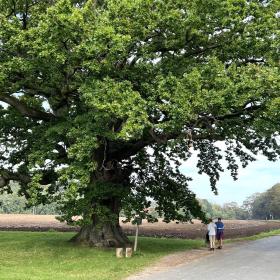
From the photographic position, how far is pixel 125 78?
71.2ft

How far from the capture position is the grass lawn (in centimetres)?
1702

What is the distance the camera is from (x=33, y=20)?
72.9 feet

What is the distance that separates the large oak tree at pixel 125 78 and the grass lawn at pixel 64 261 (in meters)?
1.81

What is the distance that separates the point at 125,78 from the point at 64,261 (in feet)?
29.5

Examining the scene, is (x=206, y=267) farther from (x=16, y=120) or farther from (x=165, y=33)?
(x=16, y=120)

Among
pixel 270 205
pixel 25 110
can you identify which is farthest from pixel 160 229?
pixel 270 205

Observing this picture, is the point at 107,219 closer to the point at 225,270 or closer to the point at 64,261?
the point at 64,261

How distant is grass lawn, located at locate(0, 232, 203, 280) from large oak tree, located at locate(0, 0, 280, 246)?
181cm

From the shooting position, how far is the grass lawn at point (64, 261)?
17016 mm

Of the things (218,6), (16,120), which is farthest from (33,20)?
(218,6)

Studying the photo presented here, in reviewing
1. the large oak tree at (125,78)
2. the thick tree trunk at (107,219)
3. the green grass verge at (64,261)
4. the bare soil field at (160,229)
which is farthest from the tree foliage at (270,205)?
the large oak tree at (125,78)

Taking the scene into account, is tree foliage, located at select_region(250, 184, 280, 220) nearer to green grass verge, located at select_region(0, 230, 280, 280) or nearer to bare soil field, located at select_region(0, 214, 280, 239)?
bare soil field, located at select_region(0, 214, 280, 239)

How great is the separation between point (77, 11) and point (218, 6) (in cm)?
597

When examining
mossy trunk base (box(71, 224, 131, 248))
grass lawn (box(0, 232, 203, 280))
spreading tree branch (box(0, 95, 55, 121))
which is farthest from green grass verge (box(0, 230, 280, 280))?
spreading tree branch (box(0, 95, 55, 121))
